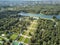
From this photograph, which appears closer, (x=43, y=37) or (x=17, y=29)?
(x=43, y=37)

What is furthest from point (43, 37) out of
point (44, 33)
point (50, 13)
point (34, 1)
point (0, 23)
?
point (34, 1)

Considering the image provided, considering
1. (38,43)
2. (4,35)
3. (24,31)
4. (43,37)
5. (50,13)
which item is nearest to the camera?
(38,43)

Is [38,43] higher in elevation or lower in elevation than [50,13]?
higher

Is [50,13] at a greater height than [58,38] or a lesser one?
lesser

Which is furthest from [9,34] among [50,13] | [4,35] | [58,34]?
[50,13]

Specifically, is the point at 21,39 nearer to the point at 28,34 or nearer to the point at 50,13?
the point at 28,34

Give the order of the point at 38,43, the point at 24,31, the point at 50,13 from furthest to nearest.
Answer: the point at 50,13, the point at 24,31, the point at 38,43

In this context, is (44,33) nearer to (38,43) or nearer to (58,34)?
(58,34)

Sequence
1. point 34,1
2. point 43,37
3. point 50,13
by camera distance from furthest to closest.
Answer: point 34,1
point 50,13
point 43,37

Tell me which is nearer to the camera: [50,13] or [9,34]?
[9,34]
